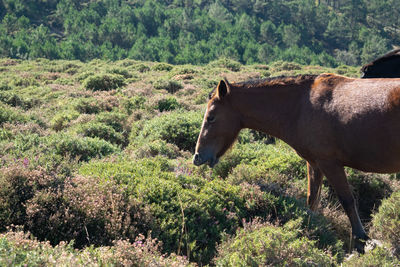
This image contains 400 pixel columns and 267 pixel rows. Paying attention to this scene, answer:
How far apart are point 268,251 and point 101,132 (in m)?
6.28

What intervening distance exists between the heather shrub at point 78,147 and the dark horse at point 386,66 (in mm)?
5133

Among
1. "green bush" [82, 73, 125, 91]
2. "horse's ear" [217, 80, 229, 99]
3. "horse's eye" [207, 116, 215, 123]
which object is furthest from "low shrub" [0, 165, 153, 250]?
"green bush" [82, 73, 125, 91]

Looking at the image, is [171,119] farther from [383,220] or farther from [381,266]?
[381,266]

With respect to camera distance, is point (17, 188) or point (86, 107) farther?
point (86, 107)

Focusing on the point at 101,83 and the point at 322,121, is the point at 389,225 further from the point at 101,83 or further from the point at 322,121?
the point at 101,83

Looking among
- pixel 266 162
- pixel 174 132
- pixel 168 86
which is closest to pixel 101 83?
pixel 168 86

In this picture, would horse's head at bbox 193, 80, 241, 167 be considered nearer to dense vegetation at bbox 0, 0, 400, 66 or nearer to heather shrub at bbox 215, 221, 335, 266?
heather shrub at bbox 215, 221, 335, 266

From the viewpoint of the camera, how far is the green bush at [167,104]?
474 inches

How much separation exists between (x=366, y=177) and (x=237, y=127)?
2.84 metres

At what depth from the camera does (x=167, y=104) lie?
482 inches

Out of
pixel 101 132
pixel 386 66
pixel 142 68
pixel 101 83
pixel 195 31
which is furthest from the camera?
pixel 195 31

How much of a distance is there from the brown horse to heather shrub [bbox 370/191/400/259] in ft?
1.29

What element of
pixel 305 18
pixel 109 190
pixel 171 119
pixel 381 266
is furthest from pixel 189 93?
pixel 305 18

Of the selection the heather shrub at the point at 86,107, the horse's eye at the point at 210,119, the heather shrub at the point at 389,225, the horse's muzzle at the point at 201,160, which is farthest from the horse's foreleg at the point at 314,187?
the heather shrub at the point at 86,107
